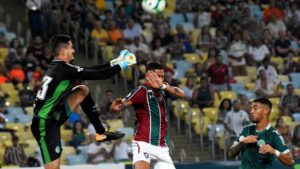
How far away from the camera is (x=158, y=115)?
46.1ft

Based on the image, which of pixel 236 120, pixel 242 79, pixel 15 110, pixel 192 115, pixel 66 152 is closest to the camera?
pixel 66 152

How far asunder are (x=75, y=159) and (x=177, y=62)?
5475mm

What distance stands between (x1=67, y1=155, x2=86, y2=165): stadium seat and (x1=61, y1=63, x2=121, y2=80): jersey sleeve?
720cm

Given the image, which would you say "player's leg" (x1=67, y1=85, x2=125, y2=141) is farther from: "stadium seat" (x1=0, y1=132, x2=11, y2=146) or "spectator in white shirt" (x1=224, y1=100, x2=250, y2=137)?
"spectator in white shirt" (x1=224, y1=100, x2=250, y2=137)

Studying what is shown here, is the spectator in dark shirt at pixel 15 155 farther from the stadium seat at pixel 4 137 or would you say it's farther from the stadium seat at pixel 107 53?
the stadium seat at pixel 107 53

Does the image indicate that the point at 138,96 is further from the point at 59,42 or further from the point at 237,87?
the point at 237,87

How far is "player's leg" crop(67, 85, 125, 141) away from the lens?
12.6 meters

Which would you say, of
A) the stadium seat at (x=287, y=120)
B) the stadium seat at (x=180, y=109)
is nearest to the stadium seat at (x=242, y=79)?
the stadium seat at (x=287, y=120)

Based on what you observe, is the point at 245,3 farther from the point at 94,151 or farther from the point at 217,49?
the point at 94,151

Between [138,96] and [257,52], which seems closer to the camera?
[138,96]

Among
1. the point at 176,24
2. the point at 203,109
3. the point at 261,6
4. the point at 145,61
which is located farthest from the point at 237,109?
the point at 261,6

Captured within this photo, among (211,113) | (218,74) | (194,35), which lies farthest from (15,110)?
Result: (194,35)

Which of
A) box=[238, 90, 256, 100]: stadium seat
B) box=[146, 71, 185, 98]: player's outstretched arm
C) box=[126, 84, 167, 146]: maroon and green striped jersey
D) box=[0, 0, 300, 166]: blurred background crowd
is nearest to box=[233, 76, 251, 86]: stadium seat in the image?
box=[0, 0, 300, 166]: blurred background crowd

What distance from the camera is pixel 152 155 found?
14.0 meters
